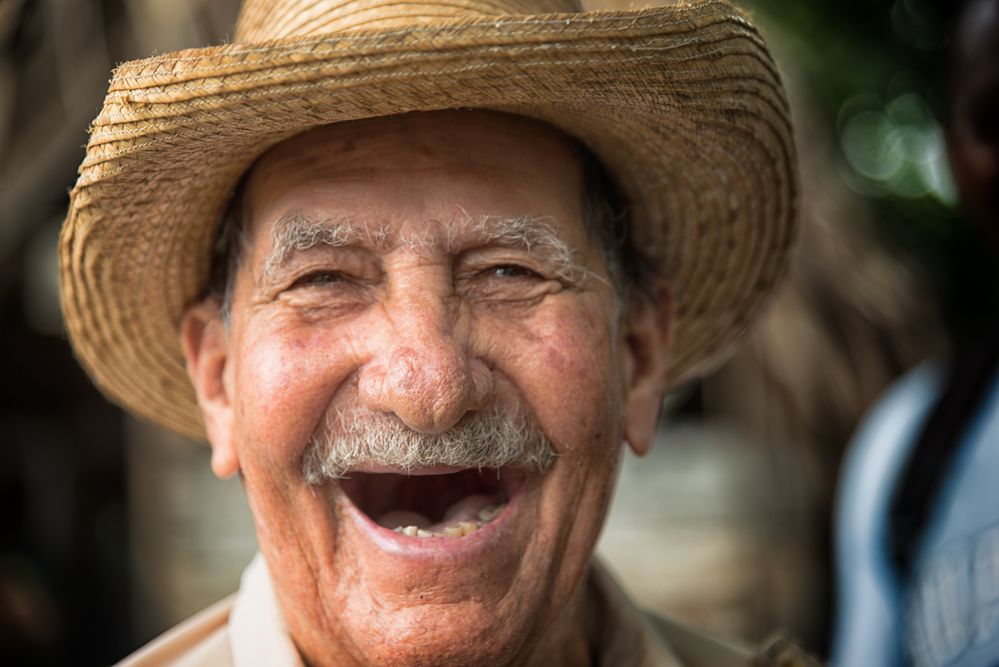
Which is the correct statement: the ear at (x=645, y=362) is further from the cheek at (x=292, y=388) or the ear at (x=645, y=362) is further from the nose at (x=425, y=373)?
the cheek at (x=292, y=388)

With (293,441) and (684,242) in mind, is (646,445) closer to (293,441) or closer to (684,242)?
(684,242)

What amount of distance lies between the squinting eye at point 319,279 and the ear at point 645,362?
0.65 m

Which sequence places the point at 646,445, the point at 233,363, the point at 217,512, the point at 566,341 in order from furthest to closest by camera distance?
the point at 217,512 → the point at 646,445 → the point at 233,363 → the point at 566,341

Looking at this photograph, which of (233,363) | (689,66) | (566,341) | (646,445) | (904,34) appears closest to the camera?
(689,66)

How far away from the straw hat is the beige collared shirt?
1.94 ft

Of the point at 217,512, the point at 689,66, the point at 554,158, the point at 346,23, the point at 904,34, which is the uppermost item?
the point at 346,23

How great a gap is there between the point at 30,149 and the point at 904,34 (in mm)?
6420

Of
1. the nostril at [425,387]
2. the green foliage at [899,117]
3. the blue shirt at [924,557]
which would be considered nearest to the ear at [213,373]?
the nostril at [425,387]

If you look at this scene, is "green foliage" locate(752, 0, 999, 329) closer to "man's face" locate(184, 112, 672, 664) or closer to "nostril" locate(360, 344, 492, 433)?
"man's face" locate(184, 112, 672, 664)

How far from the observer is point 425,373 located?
1.88 metres

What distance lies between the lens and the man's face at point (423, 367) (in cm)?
194

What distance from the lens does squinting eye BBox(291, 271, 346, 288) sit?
2.05 metres

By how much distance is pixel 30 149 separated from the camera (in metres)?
4.96

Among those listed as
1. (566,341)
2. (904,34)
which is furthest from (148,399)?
(904,34)
